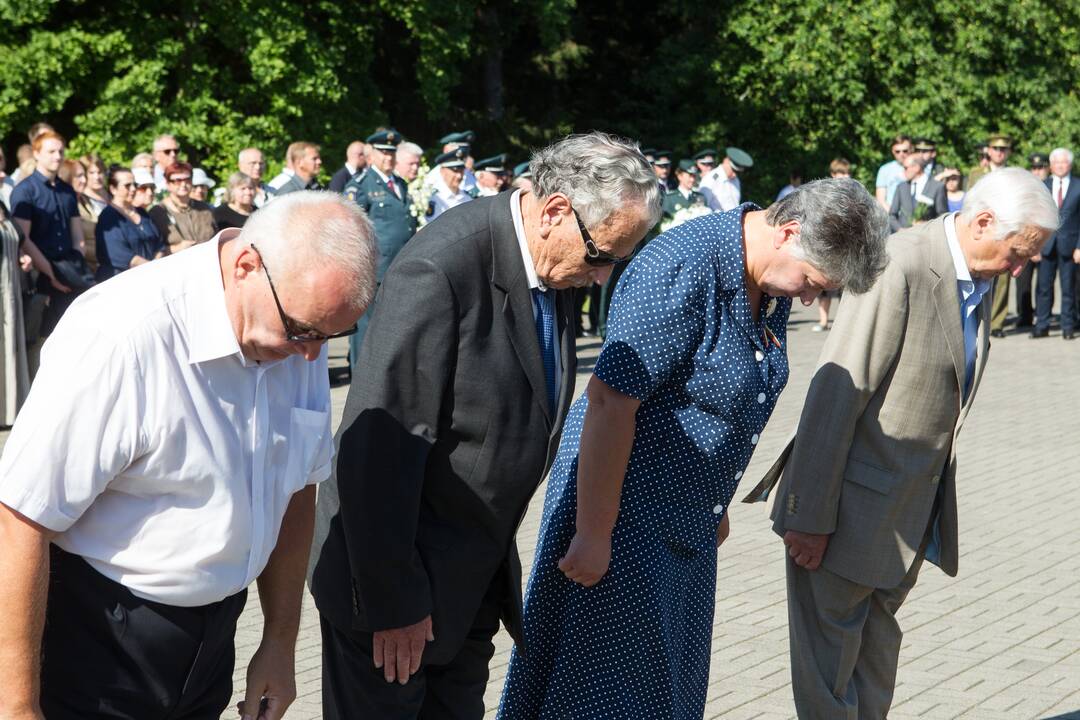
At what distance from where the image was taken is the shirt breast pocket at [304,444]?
8.87 ft

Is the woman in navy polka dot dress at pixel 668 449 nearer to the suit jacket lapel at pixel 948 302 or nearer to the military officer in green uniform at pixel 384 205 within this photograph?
the suit jacket lapel at pixel 948 302

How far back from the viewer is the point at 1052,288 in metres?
17.2

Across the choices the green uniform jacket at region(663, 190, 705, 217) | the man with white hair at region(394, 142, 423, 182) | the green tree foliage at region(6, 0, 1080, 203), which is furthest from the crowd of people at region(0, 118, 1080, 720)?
the green tree foliage at region(6, 0, 1080, 203)

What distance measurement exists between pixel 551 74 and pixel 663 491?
31003mm

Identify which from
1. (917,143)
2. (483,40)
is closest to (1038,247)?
(917,143)

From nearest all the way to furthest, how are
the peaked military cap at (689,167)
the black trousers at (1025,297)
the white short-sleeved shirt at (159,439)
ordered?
the white short-sleeved shirt at (159,439) < the black trousers at (1025,297) < the peaked military cap at (689,167)

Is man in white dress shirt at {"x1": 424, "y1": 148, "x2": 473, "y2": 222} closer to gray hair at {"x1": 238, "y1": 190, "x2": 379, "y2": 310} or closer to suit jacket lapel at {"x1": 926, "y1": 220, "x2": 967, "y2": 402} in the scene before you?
suit jacket lapel at {"x1": 926, "y1": 220, "x2": 967, "y2": 402}

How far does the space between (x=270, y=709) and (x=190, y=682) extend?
0.37 m

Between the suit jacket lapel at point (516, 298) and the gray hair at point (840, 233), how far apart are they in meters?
0.66

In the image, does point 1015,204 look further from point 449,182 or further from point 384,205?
point 449,182

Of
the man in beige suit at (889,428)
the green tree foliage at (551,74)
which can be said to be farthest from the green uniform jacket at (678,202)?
the man in beige suit at (889,428)

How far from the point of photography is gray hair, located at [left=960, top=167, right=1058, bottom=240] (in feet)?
13.0

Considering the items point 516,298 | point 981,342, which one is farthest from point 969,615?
point 516,298

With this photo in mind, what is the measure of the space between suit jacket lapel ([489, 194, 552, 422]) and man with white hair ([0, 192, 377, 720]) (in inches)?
21.7
